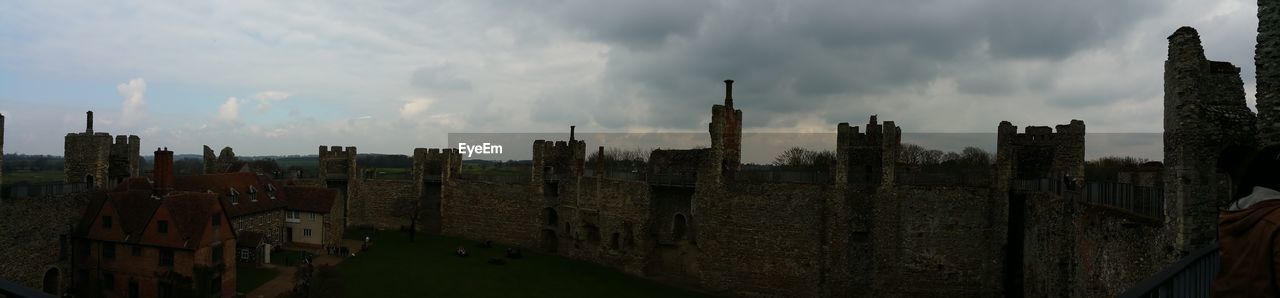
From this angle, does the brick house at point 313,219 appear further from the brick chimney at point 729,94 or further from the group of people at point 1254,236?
the group of people at point 1254,236

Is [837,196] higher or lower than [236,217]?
higher

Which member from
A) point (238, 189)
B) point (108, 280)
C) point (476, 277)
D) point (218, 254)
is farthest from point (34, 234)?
point (476, 277)

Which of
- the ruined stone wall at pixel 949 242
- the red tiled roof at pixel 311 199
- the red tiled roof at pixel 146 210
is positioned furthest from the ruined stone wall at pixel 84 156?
the ruined stone wall at pixel 949 242

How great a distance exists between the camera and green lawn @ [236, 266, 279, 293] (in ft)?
79.5

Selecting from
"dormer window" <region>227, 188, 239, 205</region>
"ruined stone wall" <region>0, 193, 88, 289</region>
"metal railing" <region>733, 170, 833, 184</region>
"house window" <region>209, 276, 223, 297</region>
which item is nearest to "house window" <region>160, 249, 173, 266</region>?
"house window" <region>209, 276, 223, 297</region>

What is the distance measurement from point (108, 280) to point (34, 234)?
10.9 feet

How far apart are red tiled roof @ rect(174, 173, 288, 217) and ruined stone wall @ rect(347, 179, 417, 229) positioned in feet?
23.9

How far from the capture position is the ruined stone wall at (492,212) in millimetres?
35125

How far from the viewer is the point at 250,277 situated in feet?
85.3

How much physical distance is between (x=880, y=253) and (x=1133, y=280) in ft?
32.0

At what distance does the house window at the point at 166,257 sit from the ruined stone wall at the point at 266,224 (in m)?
7.29

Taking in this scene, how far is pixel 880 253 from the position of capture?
2030 cm

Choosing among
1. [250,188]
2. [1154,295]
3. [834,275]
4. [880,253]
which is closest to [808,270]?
[834,275]

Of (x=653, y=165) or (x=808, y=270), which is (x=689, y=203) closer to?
(x=653, y=165)
